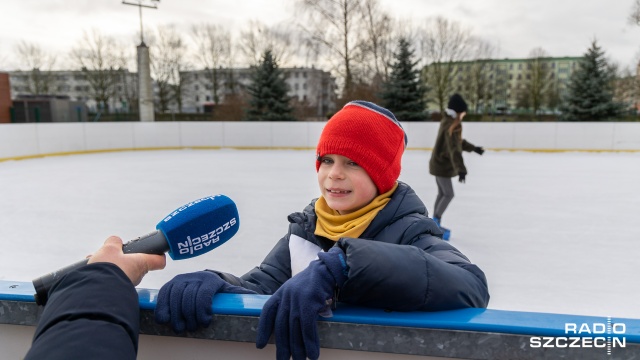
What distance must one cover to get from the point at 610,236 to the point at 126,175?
754 centimetres

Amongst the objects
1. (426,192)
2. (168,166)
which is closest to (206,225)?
(426,192)

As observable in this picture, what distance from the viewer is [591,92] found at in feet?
56.7

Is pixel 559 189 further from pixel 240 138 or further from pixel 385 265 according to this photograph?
pixel 240 138

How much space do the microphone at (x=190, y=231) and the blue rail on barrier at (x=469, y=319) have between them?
11 centimetres

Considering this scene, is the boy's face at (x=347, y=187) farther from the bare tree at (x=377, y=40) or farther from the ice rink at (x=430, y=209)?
the bare tree at (x=377, y=40)

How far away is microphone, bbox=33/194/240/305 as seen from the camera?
854mm

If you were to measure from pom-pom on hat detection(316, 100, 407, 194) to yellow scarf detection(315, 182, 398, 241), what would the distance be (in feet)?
0.20

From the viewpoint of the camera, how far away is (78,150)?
39.3 ft

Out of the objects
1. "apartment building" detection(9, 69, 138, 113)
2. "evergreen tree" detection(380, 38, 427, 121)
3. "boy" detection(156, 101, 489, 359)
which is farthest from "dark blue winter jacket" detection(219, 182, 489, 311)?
"apartment building" detection(9, 69, 138, 113)

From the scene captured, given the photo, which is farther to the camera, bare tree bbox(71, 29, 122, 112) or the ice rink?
bare tree bbox(71, 29, 122, 112)

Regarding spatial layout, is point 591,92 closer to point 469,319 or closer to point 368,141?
point 368,141

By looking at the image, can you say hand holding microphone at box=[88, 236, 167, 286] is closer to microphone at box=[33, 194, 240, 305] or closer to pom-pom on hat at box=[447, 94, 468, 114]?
microphone at box=[33, 194, 240, 305]

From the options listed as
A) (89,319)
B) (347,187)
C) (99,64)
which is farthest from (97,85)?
(89,319)

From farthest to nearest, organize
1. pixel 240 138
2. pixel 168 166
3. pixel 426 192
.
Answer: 1. pixel 240 138
2. pixel 168 166
3. pixel 426 192
